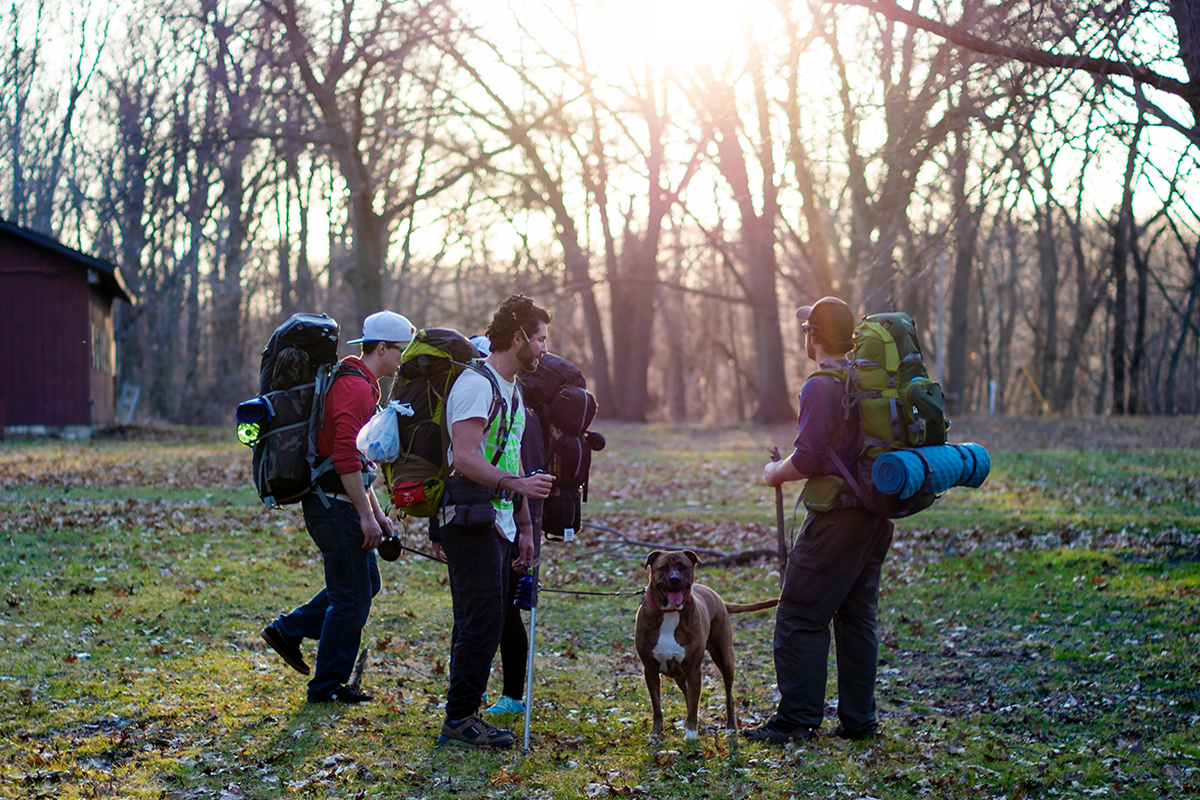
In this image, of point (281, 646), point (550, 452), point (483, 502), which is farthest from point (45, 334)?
point (483, 502)

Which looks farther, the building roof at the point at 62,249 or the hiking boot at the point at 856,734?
the building roof at the point at 62,249

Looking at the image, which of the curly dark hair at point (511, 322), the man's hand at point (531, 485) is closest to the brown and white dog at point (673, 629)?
the man's hand at point (531, 485)

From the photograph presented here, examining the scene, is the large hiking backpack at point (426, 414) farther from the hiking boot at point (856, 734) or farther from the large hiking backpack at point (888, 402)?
the hiking boot at point (856, 734)

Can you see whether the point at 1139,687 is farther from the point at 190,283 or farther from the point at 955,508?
the point at 190,283

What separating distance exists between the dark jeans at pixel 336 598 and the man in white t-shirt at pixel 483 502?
2.22 feet

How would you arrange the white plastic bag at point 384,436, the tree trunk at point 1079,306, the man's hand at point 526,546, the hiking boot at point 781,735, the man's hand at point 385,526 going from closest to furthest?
1. the white plastic bag at point 384,436
2. the man's hand at point 526,546
3. the hiking boot at point 781,735
4. the man's hand at point 385,526
5. the tree trunk at point 1079,306

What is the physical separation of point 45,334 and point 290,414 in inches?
968

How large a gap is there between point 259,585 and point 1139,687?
281 inches

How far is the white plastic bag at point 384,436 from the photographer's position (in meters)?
5.18

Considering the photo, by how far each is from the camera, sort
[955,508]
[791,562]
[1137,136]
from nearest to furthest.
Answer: [791,562] < [1137,136] < [955,508]

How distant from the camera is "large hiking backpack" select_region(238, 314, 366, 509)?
5.77 metres

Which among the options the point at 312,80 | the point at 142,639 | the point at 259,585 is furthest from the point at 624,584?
the point at 312,80

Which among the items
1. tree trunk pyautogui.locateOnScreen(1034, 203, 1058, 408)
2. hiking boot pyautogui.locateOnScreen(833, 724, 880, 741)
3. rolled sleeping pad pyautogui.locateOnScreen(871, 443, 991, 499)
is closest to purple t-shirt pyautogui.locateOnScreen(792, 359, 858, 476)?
rolled sleeping pad pyautogui.locateOnScreen(871, 443, 991, 499)

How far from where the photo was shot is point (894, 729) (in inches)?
243
